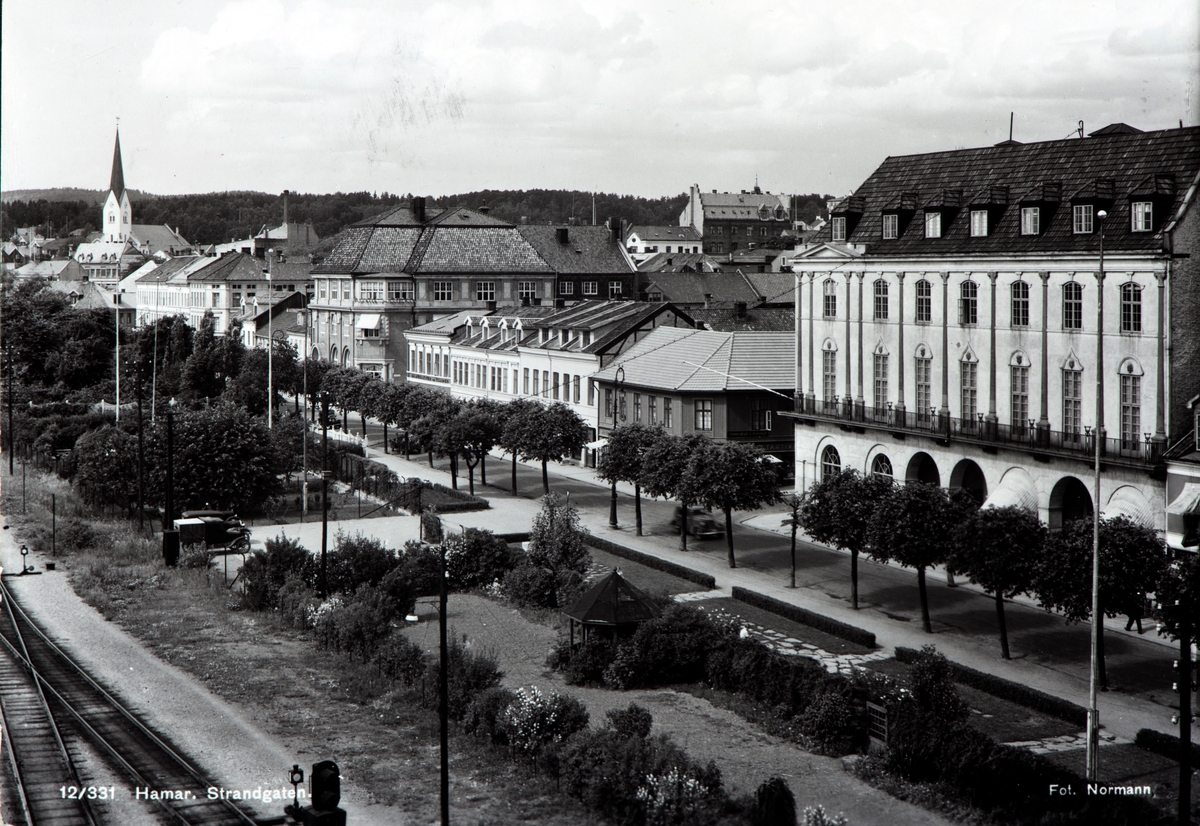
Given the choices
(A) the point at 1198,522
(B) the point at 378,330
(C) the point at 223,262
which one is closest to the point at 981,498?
(A) the point at 1198,522

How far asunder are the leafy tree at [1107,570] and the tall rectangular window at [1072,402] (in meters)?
10.1

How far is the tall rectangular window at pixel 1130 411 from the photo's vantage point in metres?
37.3

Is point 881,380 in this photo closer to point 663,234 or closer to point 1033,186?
point 1033,186

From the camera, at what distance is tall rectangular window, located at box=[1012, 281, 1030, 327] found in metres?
41.6

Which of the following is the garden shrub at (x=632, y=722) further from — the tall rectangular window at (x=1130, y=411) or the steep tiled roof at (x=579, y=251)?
the steep tiled roof at (x=579, y=251)

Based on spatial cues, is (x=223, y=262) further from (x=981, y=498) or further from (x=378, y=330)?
(x=981, y=498)

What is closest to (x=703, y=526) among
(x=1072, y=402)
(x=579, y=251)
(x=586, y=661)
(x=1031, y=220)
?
(x=1072, y=402)

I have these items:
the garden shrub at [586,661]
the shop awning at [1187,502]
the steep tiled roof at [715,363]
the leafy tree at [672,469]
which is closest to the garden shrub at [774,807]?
the garden shrub at [586,661]

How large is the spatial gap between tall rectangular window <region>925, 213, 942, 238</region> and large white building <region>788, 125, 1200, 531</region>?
0.08 m

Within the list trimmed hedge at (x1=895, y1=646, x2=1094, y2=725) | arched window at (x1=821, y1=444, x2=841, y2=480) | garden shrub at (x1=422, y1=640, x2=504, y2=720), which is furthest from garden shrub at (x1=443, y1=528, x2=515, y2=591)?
arched window at (x1=821, y1=444, x2=841, y2=480)

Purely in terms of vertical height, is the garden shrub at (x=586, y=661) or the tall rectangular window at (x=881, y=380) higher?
the tall rectangular window at (x=881, y=380)

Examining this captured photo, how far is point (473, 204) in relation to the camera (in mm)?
187875

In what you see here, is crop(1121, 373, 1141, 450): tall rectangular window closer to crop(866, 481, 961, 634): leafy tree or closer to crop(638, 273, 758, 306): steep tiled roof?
crop(866, 481, 961, 634): leafy tree

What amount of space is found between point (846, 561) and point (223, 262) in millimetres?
104846
